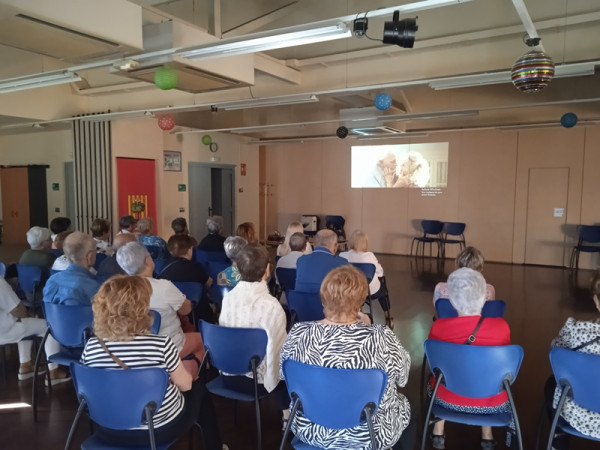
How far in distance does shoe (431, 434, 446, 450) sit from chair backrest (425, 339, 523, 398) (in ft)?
2.29

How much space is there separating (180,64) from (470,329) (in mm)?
3993

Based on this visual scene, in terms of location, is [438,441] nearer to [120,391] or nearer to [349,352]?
[349,352]

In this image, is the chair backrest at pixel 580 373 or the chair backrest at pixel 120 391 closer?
the chair backrest at pixel 120 391

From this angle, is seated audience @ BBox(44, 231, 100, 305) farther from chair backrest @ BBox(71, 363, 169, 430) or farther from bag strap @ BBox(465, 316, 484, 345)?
bag strap @ BBox(465, 316, 484, 345)

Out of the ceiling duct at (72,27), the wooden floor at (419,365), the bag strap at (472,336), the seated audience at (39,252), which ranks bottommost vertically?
the wooden floor at (419,365)

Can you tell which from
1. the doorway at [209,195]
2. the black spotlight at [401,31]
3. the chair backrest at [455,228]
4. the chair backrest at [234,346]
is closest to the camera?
the chair backrest at [234,346]

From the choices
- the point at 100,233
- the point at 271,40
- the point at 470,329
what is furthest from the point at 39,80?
the point at 470,329

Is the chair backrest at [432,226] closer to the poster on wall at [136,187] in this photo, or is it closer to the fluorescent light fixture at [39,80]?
the poster on wall at [136,187]

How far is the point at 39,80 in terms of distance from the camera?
18.0ft

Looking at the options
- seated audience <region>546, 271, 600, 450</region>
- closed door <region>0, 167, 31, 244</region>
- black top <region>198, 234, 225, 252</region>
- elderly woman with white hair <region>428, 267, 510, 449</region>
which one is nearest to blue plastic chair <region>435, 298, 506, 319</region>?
elderly woman with white hair <region>428, 267, 510, 449</region>

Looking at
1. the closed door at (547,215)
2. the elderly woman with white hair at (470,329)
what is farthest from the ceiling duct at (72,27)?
the closed door at (547,215)

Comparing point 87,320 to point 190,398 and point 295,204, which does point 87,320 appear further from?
point 295,204

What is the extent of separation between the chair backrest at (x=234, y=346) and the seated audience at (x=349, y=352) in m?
0.35

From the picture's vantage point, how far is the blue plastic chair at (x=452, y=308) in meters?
3.29
